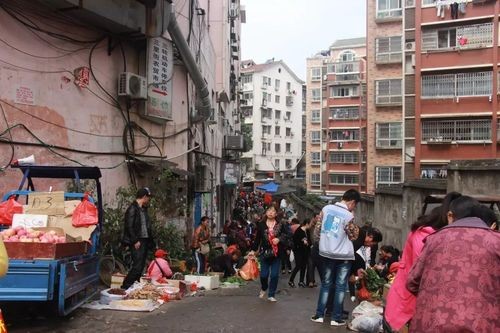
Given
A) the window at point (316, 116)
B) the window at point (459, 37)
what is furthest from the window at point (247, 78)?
the window at point (459, 37)

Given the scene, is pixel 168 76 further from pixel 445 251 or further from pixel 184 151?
pixel 445 251

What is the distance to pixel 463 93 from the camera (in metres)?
32.5

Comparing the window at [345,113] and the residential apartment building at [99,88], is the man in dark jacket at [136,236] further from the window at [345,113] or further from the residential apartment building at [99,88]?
the window at [345,113]

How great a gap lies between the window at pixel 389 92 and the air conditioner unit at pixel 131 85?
30.6 metres

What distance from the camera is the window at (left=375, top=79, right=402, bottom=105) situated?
38594 mm

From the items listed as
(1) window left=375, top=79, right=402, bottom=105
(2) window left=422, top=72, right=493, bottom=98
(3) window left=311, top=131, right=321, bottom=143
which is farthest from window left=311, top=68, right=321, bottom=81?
(2) window left=422, top=72, right=493, bottom=98

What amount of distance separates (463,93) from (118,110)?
2722cm

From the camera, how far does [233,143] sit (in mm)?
A: 31094

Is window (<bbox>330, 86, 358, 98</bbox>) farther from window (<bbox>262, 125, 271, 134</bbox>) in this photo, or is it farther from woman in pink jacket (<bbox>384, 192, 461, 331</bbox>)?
woman in pink jacket (<bbox>384, 192, 461, 331</bbox>)

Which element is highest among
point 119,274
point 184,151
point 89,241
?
point 184,151

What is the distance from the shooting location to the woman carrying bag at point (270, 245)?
8555mm

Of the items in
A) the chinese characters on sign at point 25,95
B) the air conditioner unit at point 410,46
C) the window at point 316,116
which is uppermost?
the air conditioner unit at point 410,46

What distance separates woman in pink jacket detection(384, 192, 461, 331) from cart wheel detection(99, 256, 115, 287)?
6.38 m

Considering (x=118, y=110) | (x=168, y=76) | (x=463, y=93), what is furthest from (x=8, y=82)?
(x=463, y=93)
